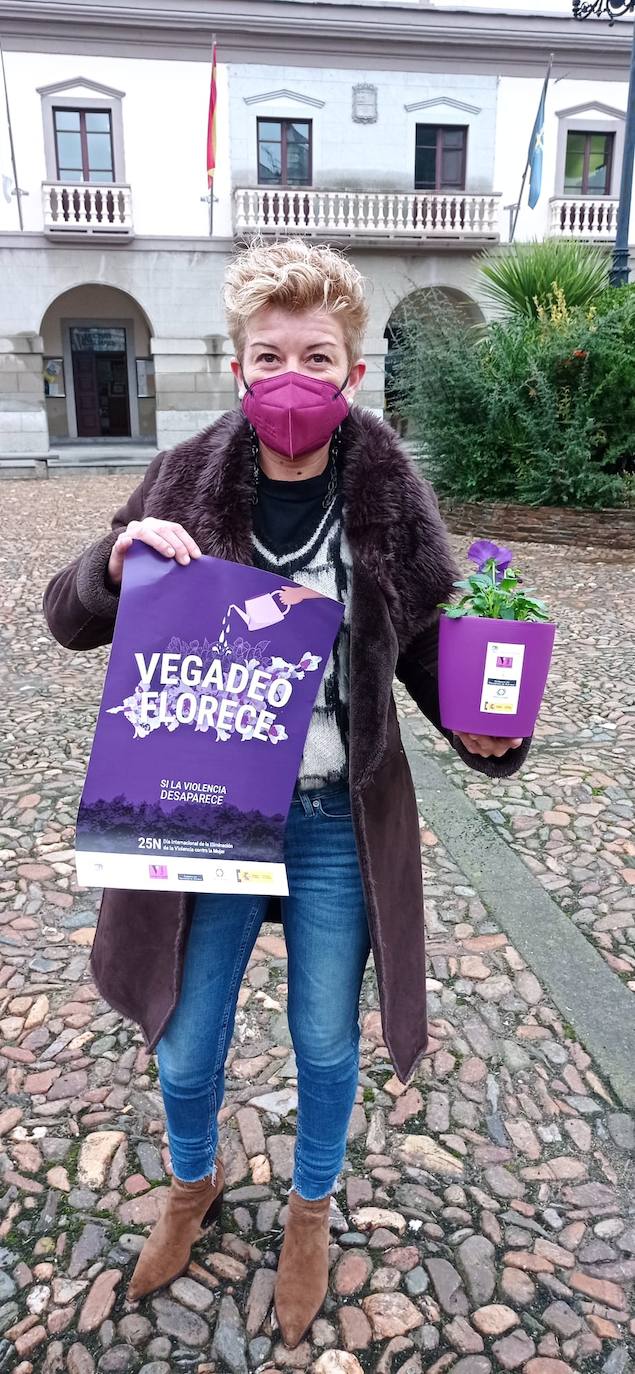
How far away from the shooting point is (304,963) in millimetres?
1672

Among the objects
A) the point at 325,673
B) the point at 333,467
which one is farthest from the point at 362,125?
the point at 325,673

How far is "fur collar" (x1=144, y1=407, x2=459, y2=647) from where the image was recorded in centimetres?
155

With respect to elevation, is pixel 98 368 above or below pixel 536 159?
below

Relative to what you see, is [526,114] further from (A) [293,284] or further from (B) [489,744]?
(B) [489,744]

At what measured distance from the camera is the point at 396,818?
1667 mm

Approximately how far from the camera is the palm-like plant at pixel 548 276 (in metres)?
10.4

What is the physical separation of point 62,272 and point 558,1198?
2085 cm

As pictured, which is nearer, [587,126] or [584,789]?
[584,789]

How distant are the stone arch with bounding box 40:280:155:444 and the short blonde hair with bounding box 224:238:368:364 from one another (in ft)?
76.3

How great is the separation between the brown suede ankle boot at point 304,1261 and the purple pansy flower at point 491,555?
4.13 feet

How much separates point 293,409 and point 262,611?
34cm

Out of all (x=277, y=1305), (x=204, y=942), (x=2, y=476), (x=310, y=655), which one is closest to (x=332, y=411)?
(x=310, y=655)

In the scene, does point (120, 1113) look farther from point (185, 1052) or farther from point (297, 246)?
point (297, 246)

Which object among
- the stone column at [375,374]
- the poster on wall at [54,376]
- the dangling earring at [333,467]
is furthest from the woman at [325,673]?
the poster on wall at [54,376]
